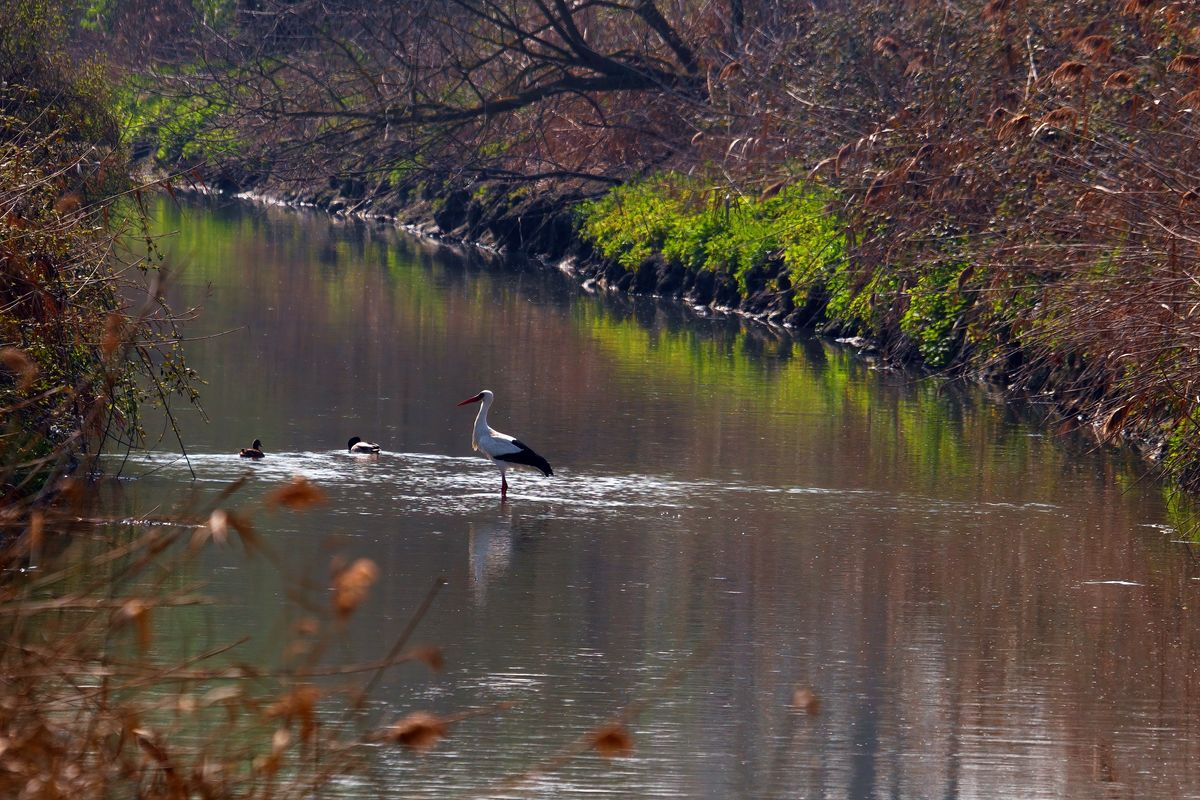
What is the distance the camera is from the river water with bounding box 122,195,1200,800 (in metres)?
10.0

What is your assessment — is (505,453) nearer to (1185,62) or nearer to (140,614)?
(1185,62)

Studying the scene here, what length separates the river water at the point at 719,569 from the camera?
33.0 ft

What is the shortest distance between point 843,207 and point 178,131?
1383 centimetres

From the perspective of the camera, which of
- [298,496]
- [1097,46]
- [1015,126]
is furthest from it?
[1015,126]

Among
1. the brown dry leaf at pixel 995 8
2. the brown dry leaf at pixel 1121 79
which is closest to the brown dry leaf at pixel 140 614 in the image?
the brown dry leaf at pixel 1121 79

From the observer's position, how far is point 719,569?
14266 mm

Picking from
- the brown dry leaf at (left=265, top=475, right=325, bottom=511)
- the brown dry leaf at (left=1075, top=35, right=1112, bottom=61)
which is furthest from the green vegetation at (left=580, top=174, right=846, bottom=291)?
the brown dry leaf at (left=265, top=475, right=325, bottom=511)

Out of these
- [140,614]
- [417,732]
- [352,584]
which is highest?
[352,584]

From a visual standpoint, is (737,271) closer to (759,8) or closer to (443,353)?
(759,8)

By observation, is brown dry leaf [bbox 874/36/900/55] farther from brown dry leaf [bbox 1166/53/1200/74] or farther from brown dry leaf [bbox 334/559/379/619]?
brown dry leaf [bbox 334/559/379/619]

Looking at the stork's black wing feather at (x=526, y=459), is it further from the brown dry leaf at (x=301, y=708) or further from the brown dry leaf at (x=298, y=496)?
the brown dry leaf at (x=298, y=496)

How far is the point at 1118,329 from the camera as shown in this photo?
14430mm

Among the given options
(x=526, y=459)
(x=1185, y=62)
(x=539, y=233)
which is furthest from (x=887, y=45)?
(x=539, y=233)

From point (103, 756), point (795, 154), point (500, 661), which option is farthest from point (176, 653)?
point (795, 154)
